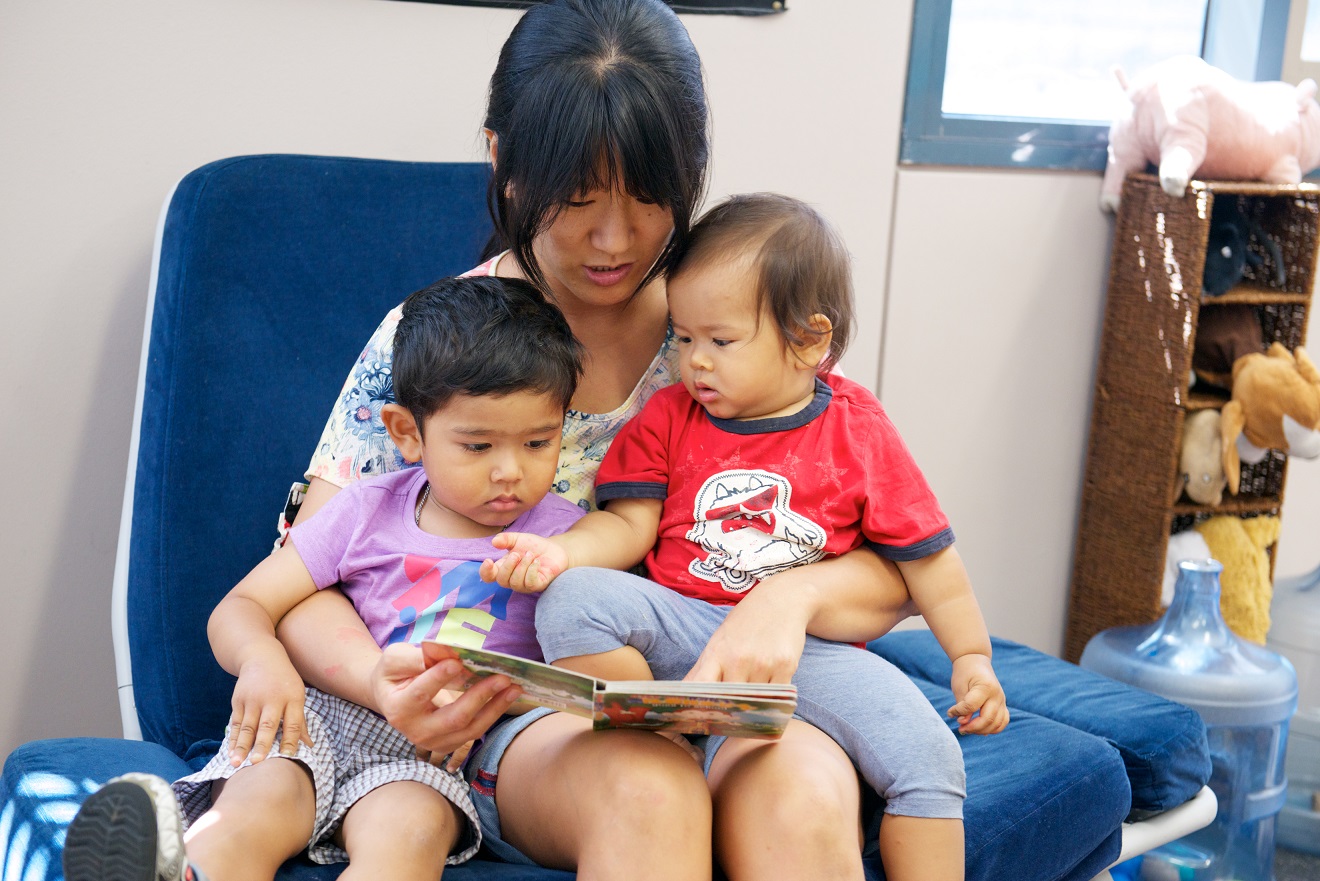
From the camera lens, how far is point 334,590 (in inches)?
46.6

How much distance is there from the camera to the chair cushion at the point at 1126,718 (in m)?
1.40

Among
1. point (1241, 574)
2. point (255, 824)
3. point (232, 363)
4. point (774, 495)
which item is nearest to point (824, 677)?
point (774, 495)

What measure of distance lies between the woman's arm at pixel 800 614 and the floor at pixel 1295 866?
141 cm

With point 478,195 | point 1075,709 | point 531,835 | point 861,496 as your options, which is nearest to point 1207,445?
point 1075,709

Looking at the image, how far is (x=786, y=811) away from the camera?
Answer: 0.97 meters

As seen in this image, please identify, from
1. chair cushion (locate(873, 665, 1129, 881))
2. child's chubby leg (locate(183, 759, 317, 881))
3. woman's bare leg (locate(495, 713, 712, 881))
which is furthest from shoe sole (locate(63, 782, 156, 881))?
chair cushion (locate(873, 665, 1129, 881))

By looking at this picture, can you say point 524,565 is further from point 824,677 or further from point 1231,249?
point 1231,249

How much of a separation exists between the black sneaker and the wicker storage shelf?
1.87m

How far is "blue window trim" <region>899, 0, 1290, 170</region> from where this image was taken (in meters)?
2.11

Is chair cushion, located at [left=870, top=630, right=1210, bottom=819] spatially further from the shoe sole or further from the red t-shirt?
the shoe sole

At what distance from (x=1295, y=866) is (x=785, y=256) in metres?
1.77

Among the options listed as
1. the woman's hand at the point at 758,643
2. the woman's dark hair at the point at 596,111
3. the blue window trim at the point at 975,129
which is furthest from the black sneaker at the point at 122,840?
the blue window trim at the point at 975,129

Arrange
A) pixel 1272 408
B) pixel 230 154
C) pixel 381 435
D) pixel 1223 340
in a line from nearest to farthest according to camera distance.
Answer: pixel 381 435, pixel 230 154, pixel 1272 408, pixel 1223 340

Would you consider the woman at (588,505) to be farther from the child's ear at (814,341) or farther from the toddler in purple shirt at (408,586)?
the child's ear at (814,341)
